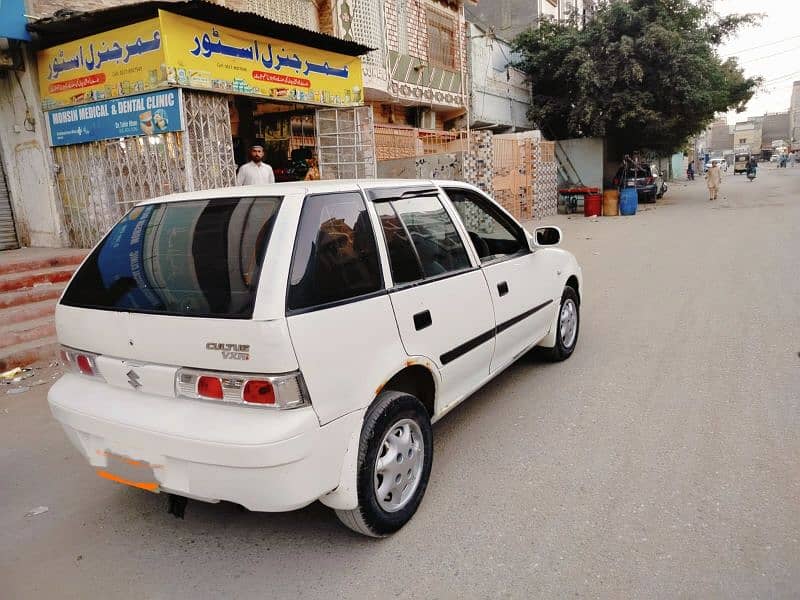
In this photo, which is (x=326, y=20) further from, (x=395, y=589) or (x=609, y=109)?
(x=395, y=589)

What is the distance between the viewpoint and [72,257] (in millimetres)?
7426

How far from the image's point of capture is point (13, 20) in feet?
24.8

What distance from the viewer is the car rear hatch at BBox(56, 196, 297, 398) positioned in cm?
224

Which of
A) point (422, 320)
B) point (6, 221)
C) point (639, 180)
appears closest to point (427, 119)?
point (639, 180)

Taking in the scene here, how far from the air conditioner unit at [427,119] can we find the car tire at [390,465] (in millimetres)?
16341

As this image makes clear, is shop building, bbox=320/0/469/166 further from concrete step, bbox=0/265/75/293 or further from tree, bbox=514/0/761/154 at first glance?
concrete step, bbox=0/265/75/293

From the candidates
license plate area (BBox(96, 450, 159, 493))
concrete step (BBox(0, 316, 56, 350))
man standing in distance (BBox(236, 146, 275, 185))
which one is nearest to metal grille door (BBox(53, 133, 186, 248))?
man standing in distance (BBox(236, 146, 275, 185))

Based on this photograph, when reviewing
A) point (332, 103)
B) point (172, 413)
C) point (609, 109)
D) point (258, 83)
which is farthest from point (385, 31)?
point (172, 413)

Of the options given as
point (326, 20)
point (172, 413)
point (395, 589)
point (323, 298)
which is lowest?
point (395, 589)

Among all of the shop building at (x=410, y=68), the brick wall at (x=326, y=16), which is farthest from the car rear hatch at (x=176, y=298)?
the brick wall at (x=326, y=16)

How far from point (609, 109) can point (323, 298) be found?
2072cm

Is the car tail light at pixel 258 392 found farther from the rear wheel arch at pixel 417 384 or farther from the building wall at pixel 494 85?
the building wall at pixel 494 85

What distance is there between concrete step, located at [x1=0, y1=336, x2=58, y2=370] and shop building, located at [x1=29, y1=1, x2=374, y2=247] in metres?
3.20

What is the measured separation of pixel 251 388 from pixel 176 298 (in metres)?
0.60
